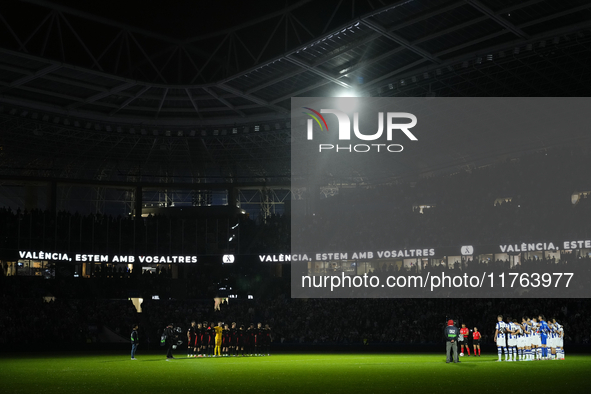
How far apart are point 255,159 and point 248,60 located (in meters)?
17.4

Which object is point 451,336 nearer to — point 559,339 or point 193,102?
point 559,339

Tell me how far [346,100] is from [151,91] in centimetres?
1313

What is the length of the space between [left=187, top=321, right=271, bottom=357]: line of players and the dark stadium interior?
26.6ft

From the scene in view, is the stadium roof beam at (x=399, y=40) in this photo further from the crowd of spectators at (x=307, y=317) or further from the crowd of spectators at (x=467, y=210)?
the crowd of spectators at (x=467, y=210)

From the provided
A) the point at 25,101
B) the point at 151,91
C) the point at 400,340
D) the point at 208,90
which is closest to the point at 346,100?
the point at 208,90

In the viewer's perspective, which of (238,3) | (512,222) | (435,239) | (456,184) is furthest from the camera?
(456,184)

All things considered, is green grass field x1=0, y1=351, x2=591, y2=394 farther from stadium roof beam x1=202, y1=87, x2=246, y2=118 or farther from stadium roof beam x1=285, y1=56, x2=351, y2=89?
stadium roof beam x1=202, y1=87, x2=246, y2=118

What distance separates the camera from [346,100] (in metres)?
41.7

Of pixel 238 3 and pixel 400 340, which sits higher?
pixel 238 3

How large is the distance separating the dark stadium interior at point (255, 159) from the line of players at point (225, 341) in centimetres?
809

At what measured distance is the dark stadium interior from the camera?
3356cm

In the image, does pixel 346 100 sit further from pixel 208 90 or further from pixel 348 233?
pixel 348 233

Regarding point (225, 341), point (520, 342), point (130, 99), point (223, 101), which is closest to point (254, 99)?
point (223, 101)

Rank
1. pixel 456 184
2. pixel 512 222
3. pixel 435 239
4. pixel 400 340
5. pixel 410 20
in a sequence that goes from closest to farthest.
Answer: pixel 410 20 → pixel 400 340 → pixel 512 222 → pixel 435 239 → pixel 456 184
